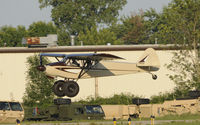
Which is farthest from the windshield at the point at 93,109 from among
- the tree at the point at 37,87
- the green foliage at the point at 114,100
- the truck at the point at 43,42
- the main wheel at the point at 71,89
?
the truck at the point at 43,42

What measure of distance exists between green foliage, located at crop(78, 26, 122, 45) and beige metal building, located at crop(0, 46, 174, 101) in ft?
149

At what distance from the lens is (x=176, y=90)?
51.9 meters

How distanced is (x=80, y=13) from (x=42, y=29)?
9.69m

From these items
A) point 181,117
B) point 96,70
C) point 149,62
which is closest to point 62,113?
point 96,70

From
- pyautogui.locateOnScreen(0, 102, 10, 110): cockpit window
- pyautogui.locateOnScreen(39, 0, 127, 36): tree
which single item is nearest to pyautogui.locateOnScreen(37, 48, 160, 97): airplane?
pyautogui.locateOnScreen(0, 102, 10, 110): cockpit window

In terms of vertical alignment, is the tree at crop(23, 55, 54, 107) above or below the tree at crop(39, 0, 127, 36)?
below

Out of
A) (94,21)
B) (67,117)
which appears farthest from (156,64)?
(94,21)

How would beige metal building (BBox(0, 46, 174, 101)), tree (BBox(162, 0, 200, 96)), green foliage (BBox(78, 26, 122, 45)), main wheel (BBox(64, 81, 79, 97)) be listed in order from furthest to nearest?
green foliage (BBox(78, 26, 122, 45)), beige metal building (BBox(0, 46, 174, 101)), tree (BBox(162, 0, 200, 96)), main wheel (BBox(64, 81, 79, 97))

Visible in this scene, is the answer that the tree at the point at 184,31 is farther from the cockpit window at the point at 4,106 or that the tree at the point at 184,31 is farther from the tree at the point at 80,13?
the tree at the point at 80,13

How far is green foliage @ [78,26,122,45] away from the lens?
101 m

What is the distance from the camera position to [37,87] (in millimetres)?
50312

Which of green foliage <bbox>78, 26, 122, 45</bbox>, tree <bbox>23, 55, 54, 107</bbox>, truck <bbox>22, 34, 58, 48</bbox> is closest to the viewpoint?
tree <bbox>23, 55, 54, 107</bbox>

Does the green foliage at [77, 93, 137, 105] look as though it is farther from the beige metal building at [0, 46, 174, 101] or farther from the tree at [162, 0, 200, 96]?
the tree at [162, 0, 200, 96]

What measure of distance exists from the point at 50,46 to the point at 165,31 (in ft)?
50.5
